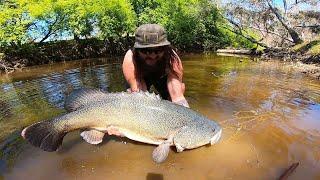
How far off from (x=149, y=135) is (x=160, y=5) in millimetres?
31579

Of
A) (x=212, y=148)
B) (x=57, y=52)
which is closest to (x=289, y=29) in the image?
(x=57, y=52)

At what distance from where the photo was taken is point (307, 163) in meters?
5.42

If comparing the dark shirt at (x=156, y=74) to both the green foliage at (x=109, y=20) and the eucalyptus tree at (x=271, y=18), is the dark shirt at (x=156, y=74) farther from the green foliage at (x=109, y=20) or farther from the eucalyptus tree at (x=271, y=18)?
the eucalyptus tree at (x=271, y=18)

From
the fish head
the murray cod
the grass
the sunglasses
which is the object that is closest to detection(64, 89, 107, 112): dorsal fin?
the murray cod

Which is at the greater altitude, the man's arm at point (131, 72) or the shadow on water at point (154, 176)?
the man's arm at point (131, 72)

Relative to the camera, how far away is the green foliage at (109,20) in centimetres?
2267

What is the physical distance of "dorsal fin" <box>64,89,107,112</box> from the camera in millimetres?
4438

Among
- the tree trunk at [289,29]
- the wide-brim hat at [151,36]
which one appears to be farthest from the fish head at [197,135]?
the tree trunk at [289,29]

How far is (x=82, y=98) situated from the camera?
14.8ft

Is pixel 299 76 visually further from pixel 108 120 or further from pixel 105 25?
pixel 105 25

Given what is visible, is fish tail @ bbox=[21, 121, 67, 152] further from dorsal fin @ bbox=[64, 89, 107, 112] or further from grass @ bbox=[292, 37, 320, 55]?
grass @ bbox=[292, 37, 320, 55]

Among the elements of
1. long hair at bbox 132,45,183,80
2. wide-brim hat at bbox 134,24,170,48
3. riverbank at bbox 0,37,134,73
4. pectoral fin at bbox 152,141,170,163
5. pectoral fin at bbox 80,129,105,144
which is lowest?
riverbank at bbox 0,37,134,73

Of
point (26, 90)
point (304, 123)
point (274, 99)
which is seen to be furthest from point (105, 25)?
point (304, 123)

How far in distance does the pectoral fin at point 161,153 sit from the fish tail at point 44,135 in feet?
4.35
